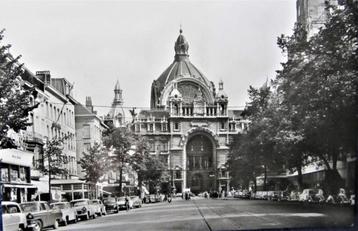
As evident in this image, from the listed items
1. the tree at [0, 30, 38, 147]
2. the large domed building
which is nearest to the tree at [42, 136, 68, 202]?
the large domed building

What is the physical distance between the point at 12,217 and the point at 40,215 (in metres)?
2.72

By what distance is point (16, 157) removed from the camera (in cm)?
2925

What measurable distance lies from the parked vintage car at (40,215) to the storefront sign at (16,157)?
800 cm

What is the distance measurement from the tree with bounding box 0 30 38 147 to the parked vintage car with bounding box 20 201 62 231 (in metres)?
2.16

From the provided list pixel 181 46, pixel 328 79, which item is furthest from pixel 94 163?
pixel 181 46

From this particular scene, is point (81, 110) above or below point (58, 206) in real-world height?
above

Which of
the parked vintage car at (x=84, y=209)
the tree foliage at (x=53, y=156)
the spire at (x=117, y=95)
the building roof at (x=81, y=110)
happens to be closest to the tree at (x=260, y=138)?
the building roof at (x=81, y=110)

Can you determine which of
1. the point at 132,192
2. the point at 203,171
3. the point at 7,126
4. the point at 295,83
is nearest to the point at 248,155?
the point at 203,171

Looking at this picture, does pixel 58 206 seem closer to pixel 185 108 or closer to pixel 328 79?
pixel 185 108

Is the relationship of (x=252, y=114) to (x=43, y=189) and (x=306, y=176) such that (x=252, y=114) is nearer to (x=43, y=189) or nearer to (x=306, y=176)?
(x=43, y=189)

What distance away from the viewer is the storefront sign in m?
27.9

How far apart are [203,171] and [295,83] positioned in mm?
22606

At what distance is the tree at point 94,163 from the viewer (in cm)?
3522

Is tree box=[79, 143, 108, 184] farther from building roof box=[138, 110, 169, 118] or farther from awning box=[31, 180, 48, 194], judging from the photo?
building roof box=[138, 110, 169, 118]
